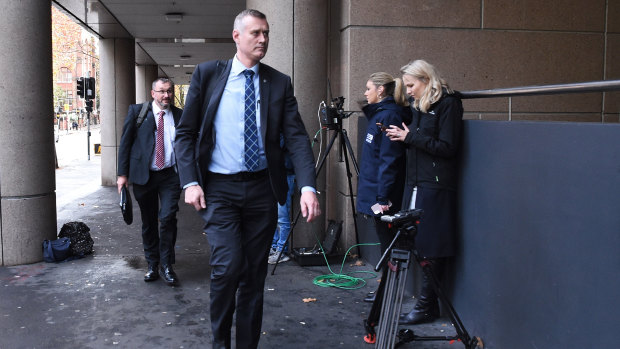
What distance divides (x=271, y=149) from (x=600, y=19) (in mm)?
5694

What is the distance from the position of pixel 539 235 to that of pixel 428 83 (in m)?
1.52

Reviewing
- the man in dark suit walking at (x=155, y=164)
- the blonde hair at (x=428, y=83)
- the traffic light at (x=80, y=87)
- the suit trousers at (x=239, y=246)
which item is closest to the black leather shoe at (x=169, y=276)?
the man in dark suit walking at (x=155, y=164)

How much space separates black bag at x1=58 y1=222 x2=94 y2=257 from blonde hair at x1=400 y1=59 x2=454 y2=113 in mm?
4667

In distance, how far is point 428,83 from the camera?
4.73 m

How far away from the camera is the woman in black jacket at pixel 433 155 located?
4629 mm

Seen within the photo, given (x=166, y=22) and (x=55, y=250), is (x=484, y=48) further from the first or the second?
(x=166, y=22)

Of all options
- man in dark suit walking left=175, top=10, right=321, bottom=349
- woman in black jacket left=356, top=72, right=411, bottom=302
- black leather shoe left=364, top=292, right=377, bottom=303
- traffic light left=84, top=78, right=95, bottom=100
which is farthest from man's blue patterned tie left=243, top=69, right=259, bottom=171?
traffic light left=84, top=78, right=95, bottom=100

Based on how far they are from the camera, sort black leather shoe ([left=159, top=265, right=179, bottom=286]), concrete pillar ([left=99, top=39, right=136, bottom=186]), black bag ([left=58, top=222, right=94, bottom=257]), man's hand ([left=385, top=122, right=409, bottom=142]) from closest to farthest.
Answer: man's hand ([left=385, top=122, right=409, bottom=142])
black leather shoe ([left=159, top=265, right=179, bottom=286])
black bag ([left=58, top=222, right=94, bottom=257])
concrete pillar ([left=99, top=39, right=136, bottom=186])

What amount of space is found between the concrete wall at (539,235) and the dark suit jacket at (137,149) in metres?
3.14

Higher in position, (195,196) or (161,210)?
(195,196)

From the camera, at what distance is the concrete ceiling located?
1294cm

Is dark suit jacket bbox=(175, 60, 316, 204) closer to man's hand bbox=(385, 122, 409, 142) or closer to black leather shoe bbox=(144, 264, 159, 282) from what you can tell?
man's hand bbox=(385, 122, 409, 142)

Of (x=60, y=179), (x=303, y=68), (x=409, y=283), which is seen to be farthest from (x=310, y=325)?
(x=60, y=179)

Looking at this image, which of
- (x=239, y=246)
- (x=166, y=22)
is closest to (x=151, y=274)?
(x=239, y=246)
